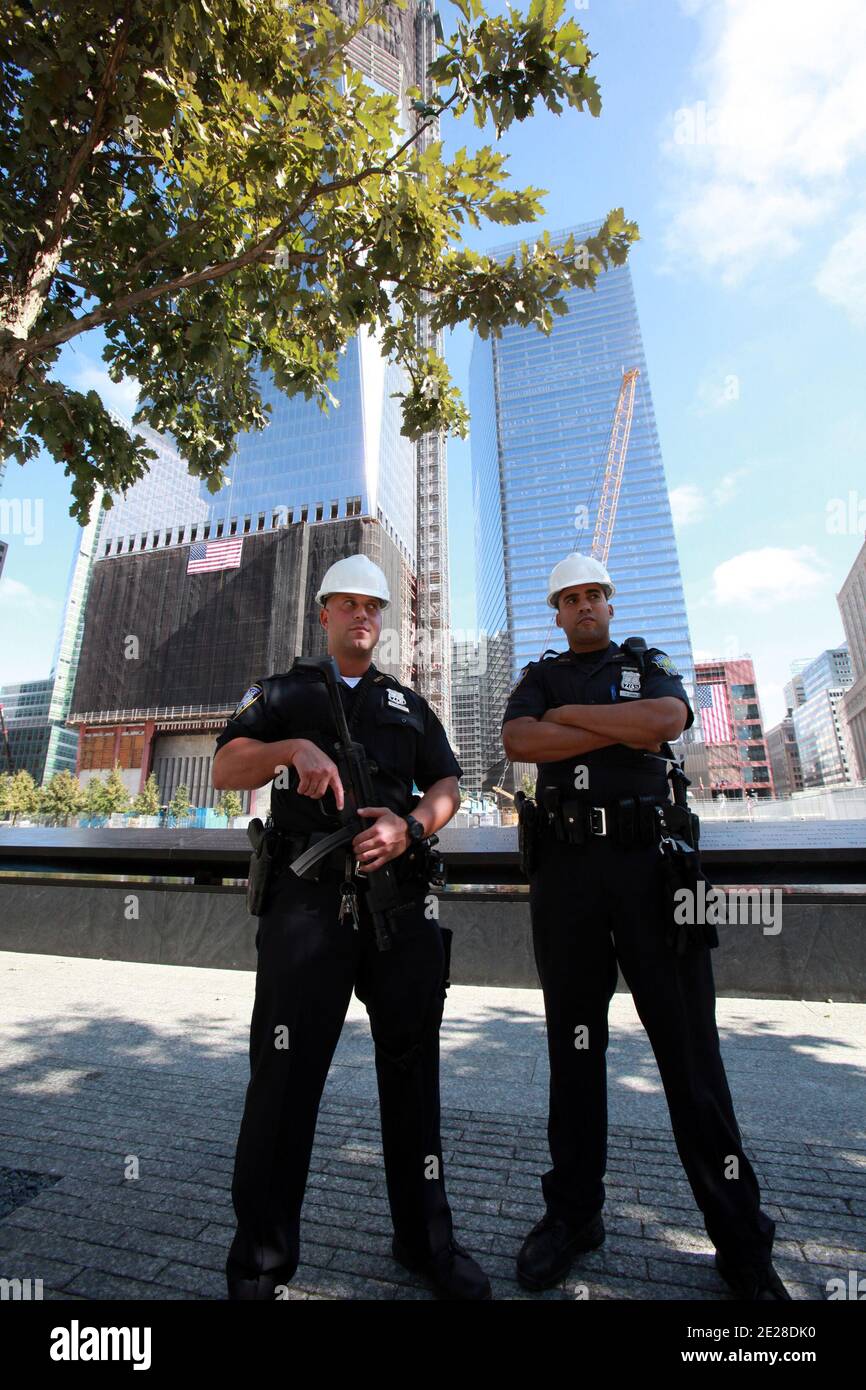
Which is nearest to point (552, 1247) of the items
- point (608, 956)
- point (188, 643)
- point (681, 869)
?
point (608, 956)

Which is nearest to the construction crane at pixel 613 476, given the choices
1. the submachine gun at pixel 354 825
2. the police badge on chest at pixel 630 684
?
the police badge on chest at pixel 630 684

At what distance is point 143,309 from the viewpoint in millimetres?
5355

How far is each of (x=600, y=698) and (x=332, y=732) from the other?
1.26 meters

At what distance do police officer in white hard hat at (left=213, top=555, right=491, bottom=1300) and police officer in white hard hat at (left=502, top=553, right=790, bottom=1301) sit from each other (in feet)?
1.57

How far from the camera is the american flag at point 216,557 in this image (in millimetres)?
86000

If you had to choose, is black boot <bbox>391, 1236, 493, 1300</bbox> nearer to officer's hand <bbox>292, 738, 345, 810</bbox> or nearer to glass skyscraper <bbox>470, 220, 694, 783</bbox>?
officer's hand <bbox>292, 738, 345, 810</bbox>

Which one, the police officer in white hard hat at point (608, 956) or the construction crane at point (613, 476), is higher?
the construction crane at point (613, 476)

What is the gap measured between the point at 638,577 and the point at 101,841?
130 meters

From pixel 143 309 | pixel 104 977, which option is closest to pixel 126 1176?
pixel 104 977

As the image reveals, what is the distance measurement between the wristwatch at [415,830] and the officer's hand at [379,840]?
81 millimetres

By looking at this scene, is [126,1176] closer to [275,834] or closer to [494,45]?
[275,834]

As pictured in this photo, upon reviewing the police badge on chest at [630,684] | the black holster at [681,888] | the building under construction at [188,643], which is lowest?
the black holster at [681,888]

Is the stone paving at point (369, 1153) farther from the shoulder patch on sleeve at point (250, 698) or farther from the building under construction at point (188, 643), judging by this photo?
the building under construction at point (188, 643)

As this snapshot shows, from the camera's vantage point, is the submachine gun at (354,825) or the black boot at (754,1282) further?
the submachine gun at (354,825)
